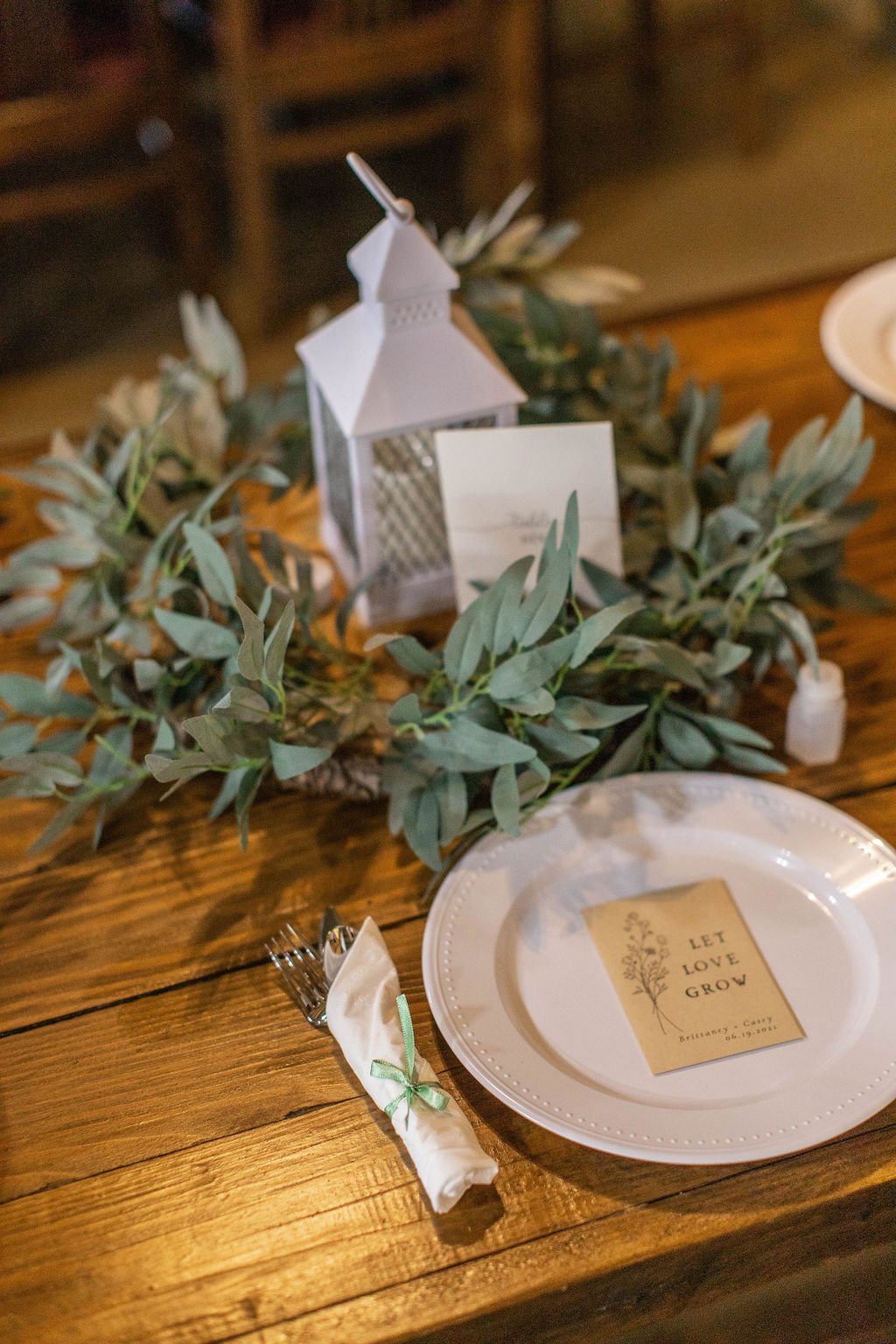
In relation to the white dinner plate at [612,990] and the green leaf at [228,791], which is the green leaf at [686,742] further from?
the green leaf at [228,791]

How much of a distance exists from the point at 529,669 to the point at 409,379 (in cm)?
28

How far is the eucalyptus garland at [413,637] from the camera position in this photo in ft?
2.75

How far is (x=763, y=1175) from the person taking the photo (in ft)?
2.37

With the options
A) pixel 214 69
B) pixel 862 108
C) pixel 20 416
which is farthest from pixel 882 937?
pixel 862 108

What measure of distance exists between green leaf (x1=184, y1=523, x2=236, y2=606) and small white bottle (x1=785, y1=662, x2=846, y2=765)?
44 cm

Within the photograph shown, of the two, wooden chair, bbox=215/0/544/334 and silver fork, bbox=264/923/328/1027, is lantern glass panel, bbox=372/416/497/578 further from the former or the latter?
wooden chair, bbox=215/0/544/334

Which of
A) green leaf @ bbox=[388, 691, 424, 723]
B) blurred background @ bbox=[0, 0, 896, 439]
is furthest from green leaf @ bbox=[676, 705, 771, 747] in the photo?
blurred background @ bbox=[0, 0, 896, 439]

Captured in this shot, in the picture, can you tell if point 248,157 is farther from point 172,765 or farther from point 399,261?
point 172,765

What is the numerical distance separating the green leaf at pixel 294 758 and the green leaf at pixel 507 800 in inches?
4.7

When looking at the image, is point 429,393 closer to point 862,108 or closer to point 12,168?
point 12,168

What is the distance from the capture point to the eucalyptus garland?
837mm

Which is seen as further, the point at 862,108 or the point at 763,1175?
the point at 862,108

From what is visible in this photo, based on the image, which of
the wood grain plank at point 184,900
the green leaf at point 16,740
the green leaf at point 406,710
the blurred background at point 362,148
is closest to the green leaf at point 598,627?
the green leaf at point 406,710

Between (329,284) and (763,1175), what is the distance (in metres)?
2.48
